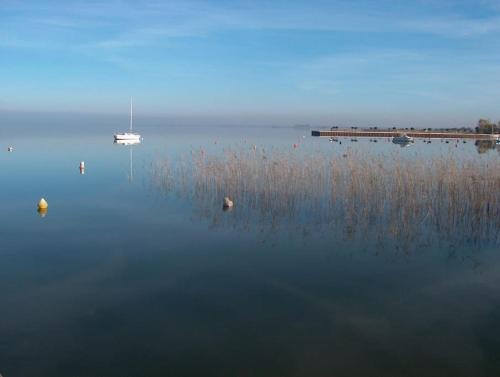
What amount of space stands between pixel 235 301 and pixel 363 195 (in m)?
8.01

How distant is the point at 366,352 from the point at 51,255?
658cm

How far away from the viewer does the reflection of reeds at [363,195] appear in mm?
11898

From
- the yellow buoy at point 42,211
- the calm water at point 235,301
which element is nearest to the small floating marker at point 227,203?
the calm water at point 235,301

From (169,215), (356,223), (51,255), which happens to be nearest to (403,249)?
(356,223)

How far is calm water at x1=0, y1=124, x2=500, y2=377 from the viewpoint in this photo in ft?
18.3

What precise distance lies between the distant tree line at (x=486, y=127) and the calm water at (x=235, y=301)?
248 feet

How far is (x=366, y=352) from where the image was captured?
579cm

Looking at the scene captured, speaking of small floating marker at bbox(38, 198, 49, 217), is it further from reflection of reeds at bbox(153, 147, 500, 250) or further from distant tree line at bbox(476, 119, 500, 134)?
distant tree line at bbox(476, 119, 500, 134)

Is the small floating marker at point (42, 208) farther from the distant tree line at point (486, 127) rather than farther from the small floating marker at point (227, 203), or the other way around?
the distant tree line at point (486, 127)

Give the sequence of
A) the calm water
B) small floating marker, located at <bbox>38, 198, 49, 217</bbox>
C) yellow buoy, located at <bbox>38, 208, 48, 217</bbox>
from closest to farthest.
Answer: the calm water, yellow buoy, located at <bbox>38, 208, 48, 217</bbox>, small floating marker, located at <bbox>38, 198, 49, 217</bbox>

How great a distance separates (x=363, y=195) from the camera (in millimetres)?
14281

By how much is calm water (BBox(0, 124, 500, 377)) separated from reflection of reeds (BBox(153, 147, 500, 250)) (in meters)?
0.84

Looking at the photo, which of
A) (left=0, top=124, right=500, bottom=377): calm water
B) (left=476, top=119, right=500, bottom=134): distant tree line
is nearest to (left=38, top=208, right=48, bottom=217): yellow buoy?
(left=0, top=124, right=500, bottom=377): calm water

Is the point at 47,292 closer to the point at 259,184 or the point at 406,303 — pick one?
the point at 406,303
